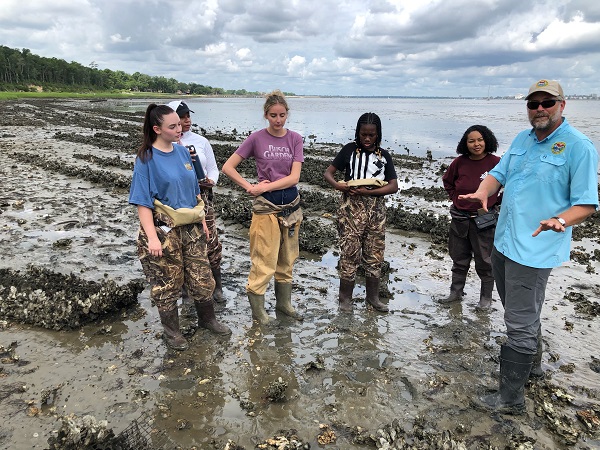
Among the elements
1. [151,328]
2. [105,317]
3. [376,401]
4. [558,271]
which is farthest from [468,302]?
[105,317]

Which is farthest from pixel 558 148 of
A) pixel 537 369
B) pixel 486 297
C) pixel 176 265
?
pixel 176 265

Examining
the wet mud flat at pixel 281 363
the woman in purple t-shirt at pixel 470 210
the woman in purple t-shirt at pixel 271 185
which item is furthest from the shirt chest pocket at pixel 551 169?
the woman in purple t-shirt at pixel 271 185

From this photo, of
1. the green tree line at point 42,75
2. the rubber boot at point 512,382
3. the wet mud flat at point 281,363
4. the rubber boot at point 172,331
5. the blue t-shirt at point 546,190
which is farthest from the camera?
the green tree line at point 42,75

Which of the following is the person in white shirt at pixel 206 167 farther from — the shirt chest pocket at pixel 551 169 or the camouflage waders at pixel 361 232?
the shirt chest pocket at pixel 551 169

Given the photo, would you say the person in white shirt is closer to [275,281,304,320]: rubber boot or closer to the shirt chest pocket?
[275,281,304,320]: rubber boot

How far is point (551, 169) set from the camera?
311 centimetres

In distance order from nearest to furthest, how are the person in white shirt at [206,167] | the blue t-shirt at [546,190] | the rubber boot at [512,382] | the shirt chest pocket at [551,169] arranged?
the blue t-shirt at [546,190]
the shirt chest pocket at [551,169]
the rubber boot at [512,382]
the person in white shirt at [206,167]

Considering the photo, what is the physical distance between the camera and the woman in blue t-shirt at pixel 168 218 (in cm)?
379

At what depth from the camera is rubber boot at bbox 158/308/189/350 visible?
168 inches

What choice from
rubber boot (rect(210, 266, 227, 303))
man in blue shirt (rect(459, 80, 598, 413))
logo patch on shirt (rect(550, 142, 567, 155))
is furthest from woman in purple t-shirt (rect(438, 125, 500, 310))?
rubber boot (rect(210, 266, 227, 303))

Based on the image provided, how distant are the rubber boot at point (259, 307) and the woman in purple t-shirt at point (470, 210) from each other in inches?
99.5

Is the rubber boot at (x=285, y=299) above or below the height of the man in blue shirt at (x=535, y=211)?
below

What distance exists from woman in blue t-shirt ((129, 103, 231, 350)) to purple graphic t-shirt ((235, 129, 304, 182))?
29.3 inches

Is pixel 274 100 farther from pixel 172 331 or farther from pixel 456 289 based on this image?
pixel 456 289
